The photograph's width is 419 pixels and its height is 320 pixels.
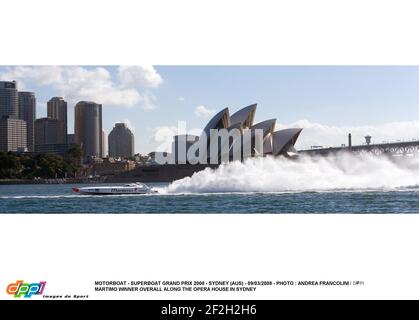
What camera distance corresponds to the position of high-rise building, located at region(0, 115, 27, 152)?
1556 centimetres

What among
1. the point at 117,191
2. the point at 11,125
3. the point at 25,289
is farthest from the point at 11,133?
the point at 25,289

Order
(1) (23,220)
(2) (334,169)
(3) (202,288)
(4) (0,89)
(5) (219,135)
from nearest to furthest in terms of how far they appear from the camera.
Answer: (3) (202,288), (1) (23,220), (4) (0,89), (2) (334,169), (5) (219,135)

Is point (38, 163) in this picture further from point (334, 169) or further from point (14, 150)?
point (334, 169)

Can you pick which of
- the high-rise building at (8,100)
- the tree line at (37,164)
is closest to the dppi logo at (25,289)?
the high-rise building at (8,100)

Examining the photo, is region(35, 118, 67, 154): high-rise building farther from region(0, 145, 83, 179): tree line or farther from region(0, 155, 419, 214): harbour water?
region(0, 155, 419, 214): harbour water

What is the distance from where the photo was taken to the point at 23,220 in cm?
816

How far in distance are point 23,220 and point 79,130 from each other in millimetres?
6980

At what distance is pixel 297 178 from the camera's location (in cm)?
1969

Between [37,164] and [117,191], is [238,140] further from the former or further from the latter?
[37,164]

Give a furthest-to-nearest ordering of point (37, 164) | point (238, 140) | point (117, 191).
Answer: point (238, 140) → point (37, 164) → point (117, 191)

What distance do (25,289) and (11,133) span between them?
38.5ft

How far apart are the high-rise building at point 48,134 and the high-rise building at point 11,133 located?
421mm

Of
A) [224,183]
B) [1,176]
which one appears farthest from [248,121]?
[1,176]

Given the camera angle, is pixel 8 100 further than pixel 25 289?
Yes
